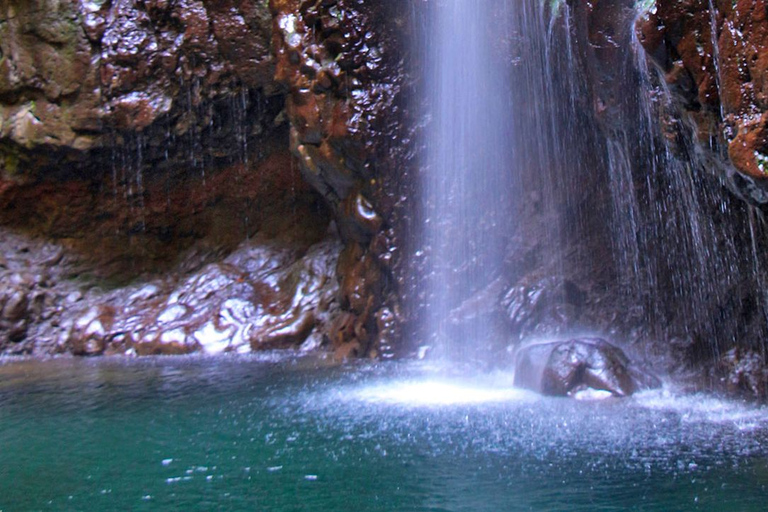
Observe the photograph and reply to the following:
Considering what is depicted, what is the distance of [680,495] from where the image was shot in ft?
12.8

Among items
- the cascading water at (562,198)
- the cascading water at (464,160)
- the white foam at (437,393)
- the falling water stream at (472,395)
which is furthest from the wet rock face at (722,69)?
the cascading water at (464,160)

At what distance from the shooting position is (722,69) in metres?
5.08

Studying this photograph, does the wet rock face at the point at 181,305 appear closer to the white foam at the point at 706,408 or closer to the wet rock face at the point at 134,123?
the wet rock face at the point at 134,123

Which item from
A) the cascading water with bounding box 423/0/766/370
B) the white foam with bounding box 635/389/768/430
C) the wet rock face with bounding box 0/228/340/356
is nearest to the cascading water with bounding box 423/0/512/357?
the cascading water with bounding box 423/0/766/370

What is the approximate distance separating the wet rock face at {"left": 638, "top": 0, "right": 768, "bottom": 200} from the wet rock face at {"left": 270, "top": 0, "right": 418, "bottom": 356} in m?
4.55

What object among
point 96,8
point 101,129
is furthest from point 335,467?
point 96,8

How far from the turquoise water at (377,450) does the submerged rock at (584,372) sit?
23 centimetres

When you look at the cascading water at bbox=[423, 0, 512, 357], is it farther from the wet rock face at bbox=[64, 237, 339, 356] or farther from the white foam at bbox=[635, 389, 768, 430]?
the white foam at bbox=[635, 389, 768, 430]

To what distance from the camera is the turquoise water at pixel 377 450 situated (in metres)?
4.05

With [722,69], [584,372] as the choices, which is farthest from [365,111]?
[722,69]

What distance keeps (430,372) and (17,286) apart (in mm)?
8177

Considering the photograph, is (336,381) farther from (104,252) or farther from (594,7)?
(104,252)

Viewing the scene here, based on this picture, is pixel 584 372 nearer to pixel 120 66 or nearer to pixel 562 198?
pixel 562 198

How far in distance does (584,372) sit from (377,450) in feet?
8.65
